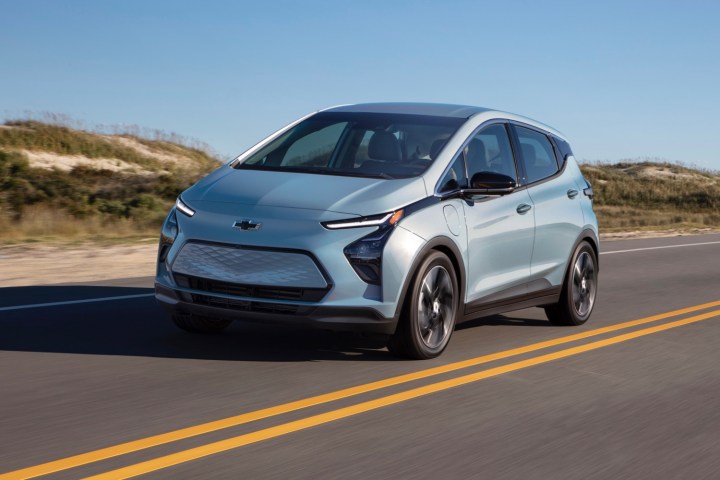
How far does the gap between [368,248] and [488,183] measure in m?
1.37

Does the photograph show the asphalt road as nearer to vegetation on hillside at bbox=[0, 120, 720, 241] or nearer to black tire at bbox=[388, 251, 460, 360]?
black tire at bbox=[388, 251, 460, 360]

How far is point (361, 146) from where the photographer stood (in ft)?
28.3

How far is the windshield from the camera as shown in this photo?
27.2ft

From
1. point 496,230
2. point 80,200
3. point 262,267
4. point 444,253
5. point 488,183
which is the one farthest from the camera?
point 80,200

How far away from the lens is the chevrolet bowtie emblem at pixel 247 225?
7336 millimetres

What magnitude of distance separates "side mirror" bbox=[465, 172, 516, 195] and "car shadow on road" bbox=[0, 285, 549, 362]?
4.40 feet

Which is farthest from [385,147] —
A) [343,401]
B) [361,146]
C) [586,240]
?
[586,240]

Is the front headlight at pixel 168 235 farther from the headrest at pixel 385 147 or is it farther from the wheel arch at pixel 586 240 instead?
the wheel arch at pixel 586 240

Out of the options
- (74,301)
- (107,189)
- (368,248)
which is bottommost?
(107,189)

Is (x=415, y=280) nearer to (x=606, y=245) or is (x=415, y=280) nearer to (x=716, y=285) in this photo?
(x=716, y=285)

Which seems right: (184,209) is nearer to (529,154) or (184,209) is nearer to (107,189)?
(529,154)

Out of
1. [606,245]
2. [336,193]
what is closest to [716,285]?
Result: [606,245]

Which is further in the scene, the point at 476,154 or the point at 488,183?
the point at 476,154

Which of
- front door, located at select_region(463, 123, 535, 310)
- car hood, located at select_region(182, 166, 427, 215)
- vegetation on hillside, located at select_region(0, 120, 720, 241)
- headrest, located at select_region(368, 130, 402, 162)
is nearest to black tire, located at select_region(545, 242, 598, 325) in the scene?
front door, located at select_region(463, 123, 535, 310)
